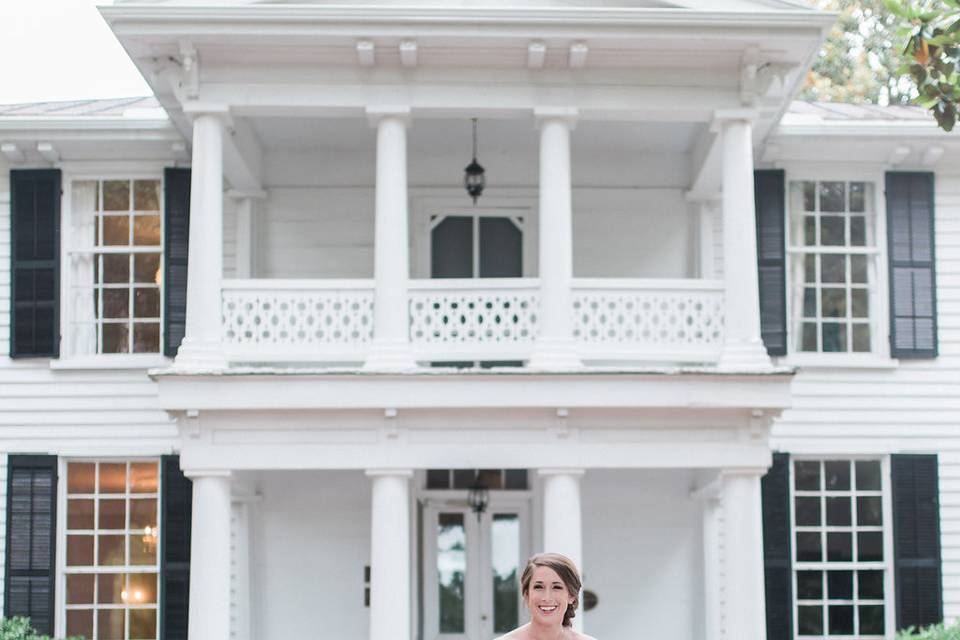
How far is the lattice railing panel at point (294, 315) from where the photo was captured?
43.9ft

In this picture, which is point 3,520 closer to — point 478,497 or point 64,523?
point 64,523

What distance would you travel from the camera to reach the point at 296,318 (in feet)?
44.1

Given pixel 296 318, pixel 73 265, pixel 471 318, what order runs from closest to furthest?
pixel 296 318 < pixel 471 318 < pixel 73 265

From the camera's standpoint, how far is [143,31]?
500 inches

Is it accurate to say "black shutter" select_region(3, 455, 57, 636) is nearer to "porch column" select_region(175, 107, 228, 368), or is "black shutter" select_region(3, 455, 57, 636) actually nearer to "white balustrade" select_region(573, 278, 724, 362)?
"porch column" select_region(175, 107, 228, 368)

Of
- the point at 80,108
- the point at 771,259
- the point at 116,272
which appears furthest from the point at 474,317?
the point at 80,108

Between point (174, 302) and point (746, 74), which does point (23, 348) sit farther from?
point (746, 74)

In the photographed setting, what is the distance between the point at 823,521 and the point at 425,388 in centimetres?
506

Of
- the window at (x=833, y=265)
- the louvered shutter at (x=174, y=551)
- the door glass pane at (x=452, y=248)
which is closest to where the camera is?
the louvered shutter at (x=174, y=551)

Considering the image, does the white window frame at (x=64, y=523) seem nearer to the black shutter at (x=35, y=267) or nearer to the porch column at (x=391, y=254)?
the black shutter at (x=35, y=267)

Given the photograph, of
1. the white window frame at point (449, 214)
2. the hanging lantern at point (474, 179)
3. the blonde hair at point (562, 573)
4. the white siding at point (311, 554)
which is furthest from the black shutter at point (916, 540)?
the blonde hair at point (562, 573)

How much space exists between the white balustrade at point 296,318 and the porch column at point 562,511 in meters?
1.96

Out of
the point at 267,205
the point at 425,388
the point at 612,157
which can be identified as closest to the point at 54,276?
the point at 267,205

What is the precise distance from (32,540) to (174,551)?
141cm
